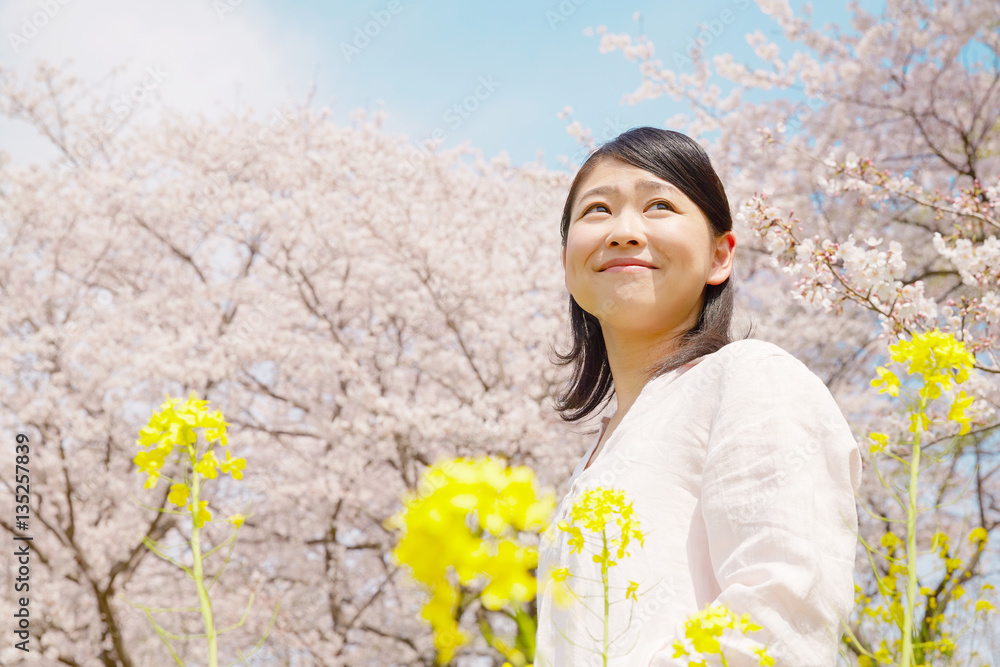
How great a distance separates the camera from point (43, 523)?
7.02m

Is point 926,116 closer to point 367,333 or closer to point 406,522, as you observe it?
point 367,333

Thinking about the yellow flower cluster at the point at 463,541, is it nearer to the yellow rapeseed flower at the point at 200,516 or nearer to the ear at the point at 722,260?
the yellow rapeseed flower at the point at 200,516

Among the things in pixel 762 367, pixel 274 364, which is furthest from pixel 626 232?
pixel 274 364

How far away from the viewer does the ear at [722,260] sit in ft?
5.21

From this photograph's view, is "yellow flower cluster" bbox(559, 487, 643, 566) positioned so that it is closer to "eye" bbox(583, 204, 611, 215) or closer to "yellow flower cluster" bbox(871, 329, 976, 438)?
"yellow flower cluster" bbox(871, 329, 976, 438)

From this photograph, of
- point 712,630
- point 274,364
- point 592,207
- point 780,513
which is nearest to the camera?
point 712,630

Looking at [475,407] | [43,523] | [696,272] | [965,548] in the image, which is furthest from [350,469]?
[696,272]

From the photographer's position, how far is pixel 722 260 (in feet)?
5.30

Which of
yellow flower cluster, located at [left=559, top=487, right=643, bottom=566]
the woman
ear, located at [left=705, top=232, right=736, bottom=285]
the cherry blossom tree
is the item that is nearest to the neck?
the woman

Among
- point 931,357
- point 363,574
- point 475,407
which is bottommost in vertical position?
point 931,357

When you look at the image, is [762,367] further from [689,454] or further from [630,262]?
[630,262]

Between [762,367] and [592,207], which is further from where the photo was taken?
[592,207]

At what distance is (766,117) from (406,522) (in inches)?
317

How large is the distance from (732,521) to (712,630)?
7.4 inches
